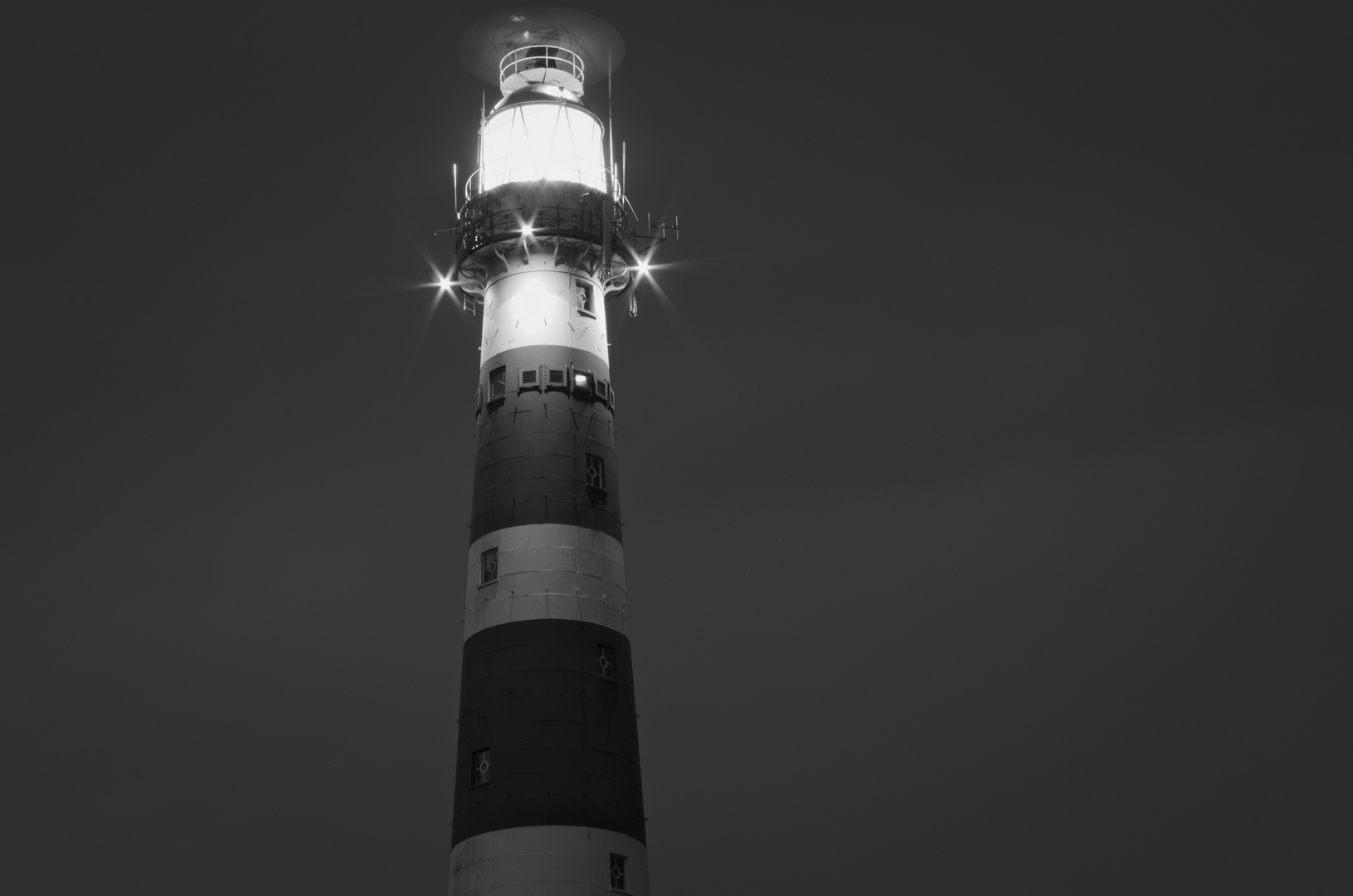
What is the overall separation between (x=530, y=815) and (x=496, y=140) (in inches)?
846

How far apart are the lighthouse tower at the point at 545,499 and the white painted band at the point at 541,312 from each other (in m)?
0.05

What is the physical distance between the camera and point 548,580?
1930 inches

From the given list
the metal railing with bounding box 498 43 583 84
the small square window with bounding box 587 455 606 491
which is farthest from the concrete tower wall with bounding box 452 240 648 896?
the metal railing with bounding box 498 43 583 84

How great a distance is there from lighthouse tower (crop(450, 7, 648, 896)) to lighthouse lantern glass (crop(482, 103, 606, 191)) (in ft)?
0.15

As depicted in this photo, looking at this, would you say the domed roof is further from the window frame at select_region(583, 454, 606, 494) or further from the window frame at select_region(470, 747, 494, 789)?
the window frame at select_region(470, 747, 494, 789)

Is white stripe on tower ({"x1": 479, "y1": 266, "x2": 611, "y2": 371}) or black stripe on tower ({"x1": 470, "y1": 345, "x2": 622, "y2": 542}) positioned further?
white stripe on tower ({"x1": 479, "y1": 266, "x2": 611, "y2": 371})

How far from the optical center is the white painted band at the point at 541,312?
52625 millimetres

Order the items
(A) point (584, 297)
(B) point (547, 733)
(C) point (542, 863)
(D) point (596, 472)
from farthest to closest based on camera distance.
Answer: (A) point (584, 297) → (D) point (596, 472) → (B) point (547, 733) → (C) point (542, 863)

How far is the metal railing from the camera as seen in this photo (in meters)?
57.1

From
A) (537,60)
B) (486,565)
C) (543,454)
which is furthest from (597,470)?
(537,60)

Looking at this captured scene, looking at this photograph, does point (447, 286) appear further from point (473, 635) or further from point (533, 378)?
point (473, 635)

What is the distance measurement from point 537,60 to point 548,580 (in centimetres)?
1796

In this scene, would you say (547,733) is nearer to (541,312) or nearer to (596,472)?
(596,472)

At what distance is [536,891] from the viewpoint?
45.3 metres
